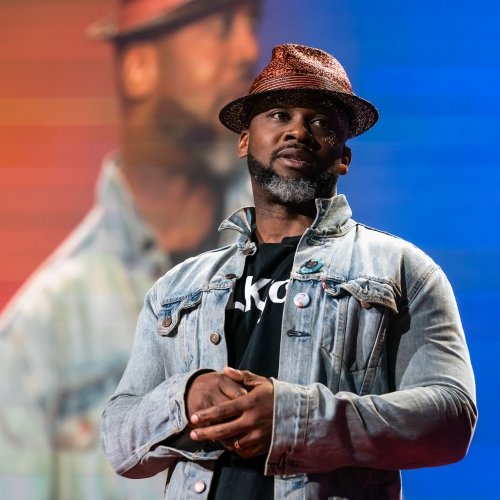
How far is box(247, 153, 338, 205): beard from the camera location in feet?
5.94

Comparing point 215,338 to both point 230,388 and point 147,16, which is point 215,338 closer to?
point 230,388

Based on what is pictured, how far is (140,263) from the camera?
2.90 m

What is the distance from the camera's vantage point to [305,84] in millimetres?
1825

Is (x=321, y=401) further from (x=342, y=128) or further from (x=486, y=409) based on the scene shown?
(x=486, y=409)

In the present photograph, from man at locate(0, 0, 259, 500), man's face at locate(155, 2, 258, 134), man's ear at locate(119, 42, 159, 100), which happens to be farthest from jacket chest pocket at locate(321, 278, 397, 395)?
man's ear at locate(119, 42, 159, 100)

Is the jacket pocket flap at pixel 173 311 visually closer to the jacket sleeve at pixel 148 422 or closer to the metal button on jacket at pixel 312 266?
the jacket sleeve at pixel 148 422

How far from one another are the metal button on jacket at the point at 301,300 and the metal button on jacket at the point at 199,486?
1.11 feet

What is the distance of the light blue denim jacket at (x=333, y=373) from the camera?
1.44 metres

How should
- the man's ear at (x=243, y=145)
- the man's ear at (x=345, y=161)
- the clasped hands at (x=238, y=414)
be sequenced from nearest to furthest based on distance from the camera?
the clasped hands at (x=238, y=414)
the man's ear at (x=345, y=161)
the man's ear at (x=243, y=145)

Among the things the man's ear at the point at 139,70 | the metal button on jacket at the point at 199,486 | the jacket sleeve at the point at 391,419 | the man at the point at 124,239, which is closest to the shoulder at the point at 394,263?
the jacket sleeve at the point at 391,419

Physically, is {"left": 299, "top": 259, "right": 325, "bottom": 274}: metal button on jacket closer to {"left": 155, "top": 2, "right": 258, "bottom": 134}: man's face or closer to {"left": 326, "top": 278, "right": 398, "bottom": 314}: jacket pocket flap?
{"left": 326, "top": 278, "right": 398, "bottom": 314}: jacket pocket flap

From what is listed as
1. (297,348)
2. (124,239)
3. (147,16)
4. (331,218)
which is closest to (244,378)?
(297,348)

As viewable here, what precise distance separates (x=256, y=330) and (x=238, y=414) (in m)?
0.26

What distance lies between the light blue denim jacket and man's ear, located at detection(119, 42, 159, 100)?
4.24 feet
